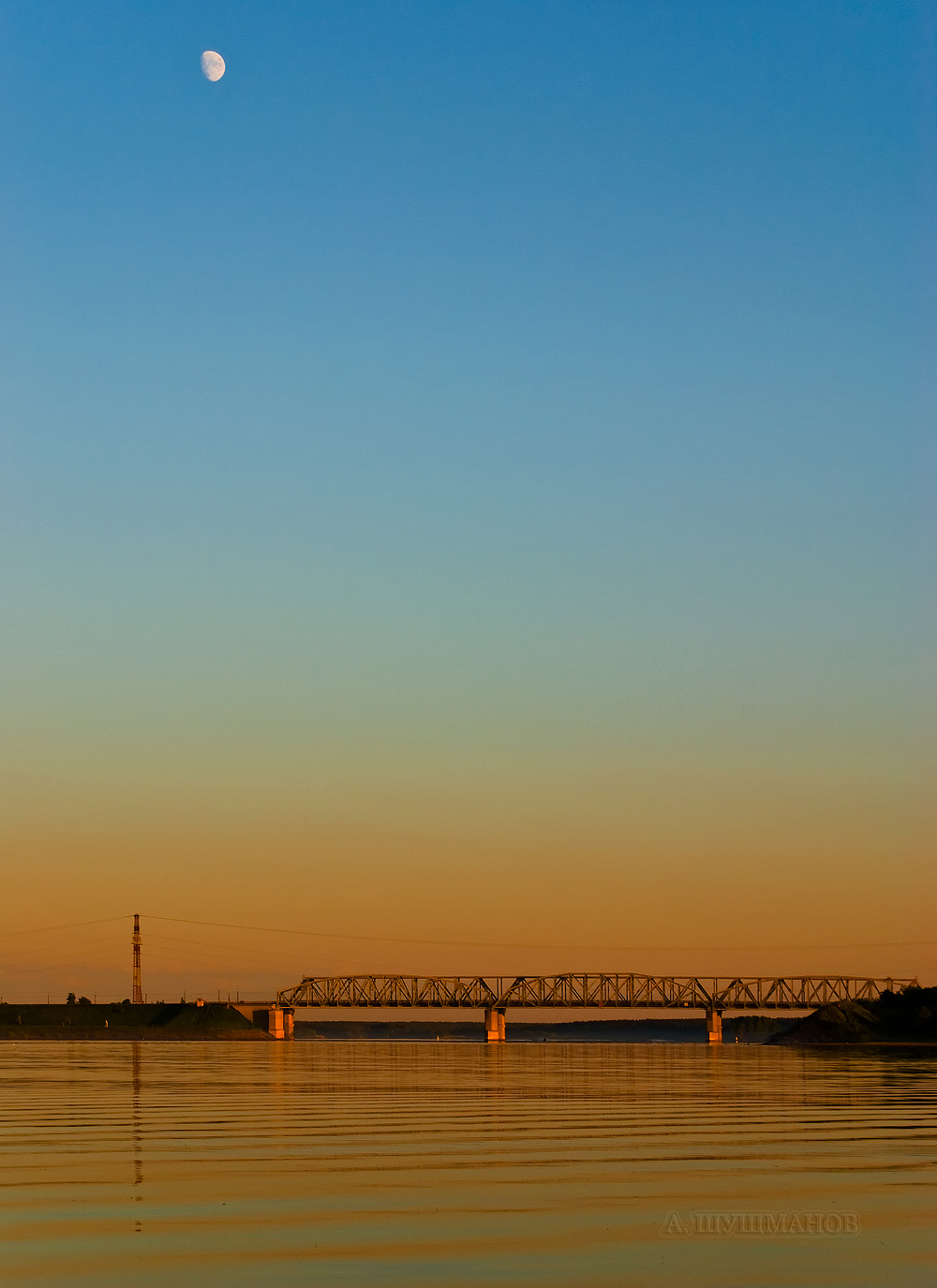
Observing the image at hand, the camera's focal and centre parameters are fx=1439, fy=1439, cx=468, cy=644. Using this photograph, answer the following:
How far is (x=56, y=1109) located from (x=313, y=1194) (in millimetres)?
25792

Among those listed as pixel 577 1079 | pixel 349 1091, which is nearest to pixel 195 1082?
pixel 349 1091

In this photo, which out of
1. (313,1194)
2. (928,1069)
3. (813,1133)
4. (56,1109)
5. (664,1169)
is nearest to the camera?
(313,1194)

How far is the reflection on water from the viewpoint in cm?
1956

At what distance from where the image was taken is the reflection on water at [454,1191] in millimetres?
19562

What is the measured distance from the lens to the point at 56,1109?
159 ft

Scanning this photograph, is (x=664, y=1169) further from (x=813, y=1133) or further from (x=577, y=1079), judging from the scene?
(x=577, y=1079)

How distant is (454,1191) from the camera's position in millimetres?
26219

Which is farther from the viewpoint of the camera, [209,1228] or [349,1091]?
[349,1091]

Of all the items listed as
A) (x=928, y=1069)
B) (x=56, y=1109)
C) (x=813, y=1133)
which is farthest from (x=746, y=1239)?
(x=928, y=1069)

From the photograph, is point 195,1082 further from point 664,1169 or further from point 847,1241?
point 847,1241

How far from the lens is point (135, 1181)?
90.0ft

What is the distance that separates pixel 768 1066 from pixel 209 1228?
8739 centimetres

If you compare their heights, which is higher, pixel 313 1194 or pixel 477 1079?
pixel 313 1194

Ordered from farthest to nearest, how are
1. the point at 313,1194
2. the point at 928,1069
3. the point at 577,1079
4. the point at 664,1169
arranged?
the point at 928,1069 → the point at 577,1079 → the point at 664,1169 → the point at 313,1194
